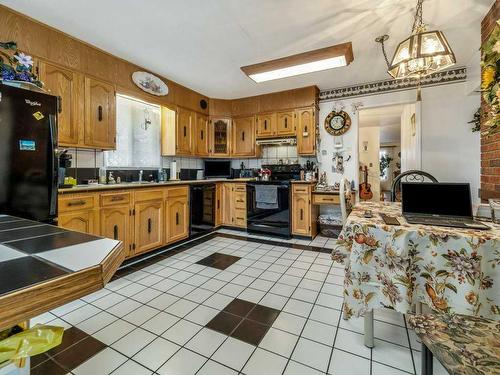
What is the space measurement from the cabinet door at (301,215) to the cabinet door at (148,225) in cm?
203

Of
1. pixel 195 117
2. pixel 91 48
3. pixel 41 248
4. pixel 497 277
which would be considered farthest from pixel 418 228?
pixel 195 117

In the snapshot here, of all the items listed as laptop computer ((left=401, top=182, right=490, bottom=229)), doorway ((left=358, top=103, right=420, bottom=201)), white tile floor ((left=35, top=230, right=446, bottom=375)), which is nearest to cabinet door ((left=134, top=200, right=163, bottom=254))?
white tile floor ((left=35, top=230, right=446, bottom=375))

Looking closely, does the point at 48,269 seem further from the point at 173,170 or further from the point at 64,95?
the point at 173,170

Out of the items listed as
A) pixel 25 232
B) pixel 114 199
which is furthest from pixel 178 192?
pixel 25 232

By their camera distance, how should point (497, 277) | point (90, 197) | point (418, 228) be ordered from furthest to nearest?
point (90, 197), point (418, 228), point (497, 277)

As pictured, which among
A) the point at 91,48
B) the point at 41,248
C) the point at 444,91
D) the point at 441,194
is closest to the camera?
the point at 41,248

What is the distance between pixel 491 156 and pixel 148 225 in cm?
378

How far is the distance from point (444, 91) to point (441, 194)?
287cm

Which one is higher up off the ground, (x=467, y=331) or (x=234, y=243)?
(x=467, y=331)

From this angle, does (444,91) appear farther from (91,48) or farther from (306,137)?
(91,48)

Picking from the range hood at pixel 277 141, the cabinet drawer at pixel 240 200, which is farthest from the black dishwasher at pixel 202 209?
the range hood at pixel 277 141

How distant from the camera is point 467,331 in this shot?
80 centimetres

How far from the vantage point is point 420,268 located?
3.90ft

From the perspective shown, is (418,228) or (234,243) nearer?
(418,228)
